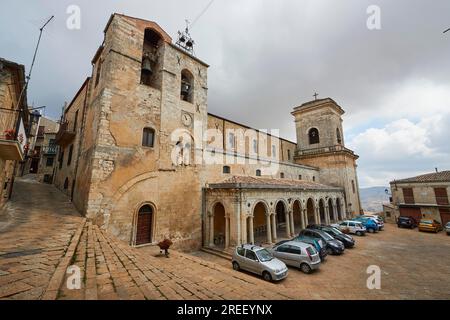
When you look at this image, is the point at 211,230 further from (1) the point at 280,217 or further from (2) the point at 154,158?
(1) the point at 280,217

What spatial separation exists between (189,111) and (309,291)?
13012 millimetres

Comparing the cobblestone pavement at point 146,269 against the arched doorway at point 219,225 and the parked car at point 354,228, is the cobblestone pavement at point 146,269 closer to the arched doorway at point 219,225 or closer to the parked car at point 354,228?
the arched doorway at point 219,225

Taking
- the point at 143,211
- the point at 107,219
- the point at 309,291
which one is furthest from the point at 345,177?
the point at 107,219

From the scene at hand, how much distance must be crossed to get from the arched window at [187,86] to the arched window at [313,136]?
900 inches

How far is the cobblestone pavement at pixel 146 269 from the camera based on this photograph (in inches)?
144

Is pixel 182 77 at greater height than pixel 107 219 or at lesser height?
greater

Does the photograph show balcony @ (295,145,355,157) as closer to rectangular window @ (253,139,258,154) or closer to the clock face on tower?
rectangular window @ (253,139,258,154)

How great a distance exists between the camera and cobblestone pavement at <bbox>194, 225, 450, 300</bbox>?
8.19 metres

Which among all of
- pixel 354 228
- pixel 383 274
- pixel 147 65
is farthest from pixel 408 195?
pixel 147 65

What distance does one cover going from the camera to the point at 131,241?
10914mm

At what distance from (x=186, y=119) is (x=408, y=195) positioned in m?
29.6

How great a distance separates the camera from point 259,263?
948 centimetres
